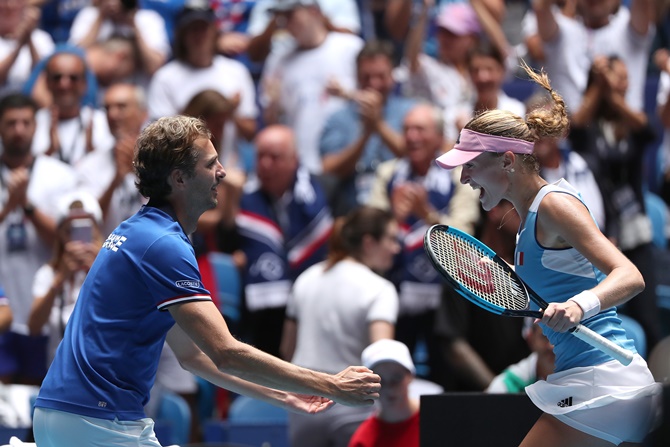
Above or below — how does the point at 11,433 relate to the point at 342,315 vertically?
above

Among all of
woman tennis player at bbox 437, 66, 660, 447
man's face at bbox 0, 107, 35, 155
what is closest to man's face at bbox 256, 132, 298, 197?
man's face at bbox 0, 107, 35, 155

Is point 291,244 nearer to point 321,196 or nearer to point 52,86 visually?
point 321,196

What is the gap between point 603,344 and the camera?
3.81 meters

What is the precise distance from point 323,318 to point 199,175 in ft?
8.93

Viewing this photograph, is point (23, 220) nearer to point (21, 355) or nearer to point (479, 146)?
point (21, 355)

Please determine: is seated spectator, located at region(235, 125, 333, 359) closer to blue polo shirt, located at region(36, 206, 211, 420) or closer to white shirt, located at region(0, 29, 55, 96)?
white shirt, located at region(0, 29, 55, 96)

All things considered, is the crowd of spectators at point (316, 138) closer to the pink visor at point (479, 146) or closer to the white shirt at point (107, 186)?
the white shirt at point (107, 186)

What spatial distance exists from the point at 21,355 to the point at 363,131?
2737 millimetres

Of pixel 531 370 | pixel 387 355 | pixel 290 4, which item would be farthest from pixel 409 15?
pixel 387 355

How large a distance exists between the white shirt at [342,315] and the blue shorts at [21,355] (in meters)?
1.64

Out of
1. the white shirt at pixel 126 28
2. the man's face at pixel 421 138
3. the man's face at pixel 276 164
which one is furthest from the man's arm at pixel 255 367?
the white shirt at pixel 126 28

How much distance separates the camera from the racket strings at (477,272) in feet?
13.0

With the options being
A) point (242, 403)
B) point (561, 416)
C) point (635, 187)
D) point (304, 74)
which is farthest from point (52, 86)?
point (561, 416)

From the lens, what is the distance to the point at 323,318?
21.0 ft
